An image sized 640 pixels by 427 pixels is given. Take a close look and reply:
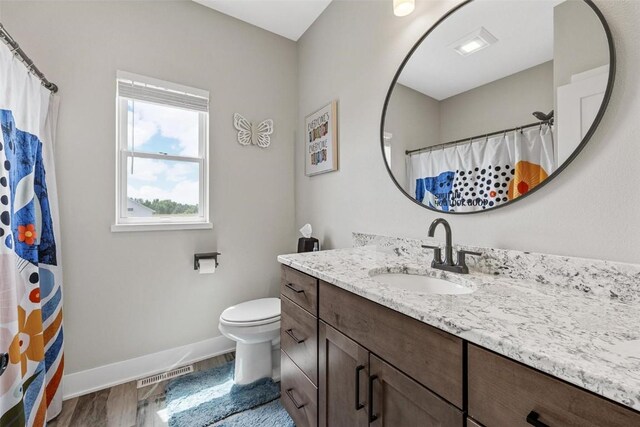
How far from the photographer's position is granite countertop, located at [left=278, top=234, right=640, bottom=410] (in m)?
0.43

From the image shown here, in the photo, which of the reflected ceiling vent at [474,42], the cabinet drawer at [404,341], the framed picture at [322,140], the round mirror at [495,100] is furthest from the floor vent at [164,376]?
the reflected ceiling vent at [474,42]

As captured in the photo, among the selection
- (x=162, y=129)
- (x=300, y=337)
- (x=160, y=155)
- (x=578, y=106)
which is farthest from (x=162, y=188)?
(x=578, y=106)

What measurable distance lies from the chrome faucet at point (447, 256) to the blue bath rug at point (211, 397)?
1208 mm

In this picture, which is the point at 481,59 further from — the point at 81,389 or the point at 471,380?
the point at 81,389

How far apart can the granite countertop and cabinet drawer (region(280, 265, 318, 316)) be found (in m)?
0.06

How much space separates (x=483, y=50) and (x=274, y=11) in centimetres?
168

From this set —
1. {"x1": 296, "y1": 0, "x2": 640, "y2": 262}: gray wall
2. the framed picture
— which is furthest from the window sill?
the framed picture

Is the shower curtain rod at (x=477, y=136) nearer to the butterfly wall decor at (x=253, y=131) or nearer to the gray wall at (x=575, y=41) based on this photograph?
the gray wall at (x=575, y=41)

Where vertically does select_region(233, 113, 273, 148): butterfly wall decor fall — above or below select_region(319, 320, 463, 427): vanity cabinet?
above

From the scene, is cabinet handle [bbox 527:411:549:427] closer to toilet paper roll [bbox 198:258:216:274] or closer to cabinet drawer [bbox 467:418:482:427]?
cabinet drawer [bbox 467:418:482:427]

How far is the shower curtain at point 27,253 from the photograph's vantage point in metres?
0.98

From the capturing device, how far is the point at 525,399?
49 centimetres

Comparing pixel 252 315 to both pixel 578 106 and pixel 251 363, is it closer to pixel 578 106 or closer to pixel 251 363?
pixel 251 363

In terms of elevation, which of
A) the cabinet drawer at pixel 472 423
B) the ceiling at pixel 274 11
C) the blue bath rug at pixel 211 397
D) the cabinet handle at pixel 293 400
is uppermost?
the ceiling at pixel 274 11
